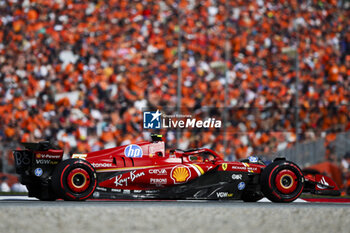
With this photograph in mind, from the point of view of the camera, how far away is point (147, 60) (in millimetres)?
14562

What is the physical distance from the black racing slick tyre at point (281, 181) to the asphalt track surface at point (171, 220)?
5.39 feet

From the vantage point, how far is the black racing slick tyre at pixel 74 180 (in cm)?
661

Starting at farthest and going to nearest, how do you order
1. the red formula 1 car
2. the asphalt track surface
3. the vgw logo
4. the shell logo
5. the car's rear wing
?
1. the vgw logo
2. the shell logo
3. the car's rear wing
4. the red formula 1 car
5. the asphalt track surface

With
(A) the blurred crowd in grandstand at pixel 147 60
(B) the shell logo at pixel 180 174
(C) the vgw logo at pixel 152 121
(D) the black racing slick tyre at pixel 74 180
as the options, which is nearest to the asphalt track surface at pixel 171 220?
(D) the black racing slick tyre at pixel 74 180

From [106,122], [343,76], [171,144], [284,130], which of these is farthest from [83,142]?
[343,76]

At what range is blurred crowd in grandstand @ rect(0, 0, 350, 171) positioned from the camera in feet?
42.2

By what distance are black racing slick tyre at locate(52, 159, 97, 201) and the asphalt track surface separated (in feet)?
4.38

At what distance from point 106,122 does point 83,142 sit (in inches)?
30.3

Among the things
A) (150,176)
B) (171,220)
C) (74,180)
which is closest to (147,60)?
(150,176)

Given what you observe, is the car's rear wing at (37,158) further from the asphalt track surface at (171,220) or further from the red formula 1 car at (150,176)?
the asphalt track surface at (171,220)

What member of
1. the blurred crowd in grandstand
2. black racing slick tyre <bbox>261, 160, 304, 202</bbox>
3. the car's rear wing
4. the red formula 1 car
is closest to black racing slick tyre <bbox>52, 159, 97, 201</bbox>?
the red formula 1 car

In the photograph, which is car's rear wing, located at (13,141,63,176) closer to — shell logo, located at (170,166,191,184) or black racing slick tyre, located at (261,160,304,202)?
shell logo, located at (170,166,191,184)

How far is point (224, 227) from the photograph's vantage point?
4.67m

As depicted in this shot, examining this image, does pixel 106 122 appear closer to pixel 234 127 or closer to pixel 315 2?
pixel 234 127
